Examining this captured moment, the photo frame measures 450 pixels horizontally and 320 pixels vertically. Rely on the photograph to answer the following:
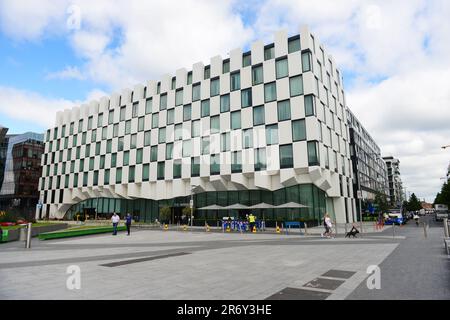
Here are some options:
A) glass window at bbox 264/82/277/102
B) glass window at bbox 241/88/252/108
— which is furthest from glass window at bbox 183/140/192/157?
glass window at bbox 264/82/277/102

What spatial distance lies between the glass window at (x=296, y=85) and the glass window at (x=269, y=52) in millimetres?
5198

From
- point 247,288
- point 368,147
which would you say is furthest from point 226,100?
point 368,147

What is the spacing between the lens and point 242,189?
43.0 meters

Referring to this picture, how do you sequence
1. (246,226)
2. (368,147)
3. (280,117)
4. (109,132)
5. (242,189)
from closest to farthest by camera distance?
(246,226)
(280,117)
(242,189)
(109,132)
(368,147)

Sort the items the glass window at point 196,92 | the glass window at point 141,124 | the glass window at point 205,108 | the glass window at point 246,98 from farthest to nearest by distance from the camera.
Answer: the glass window at point 141,124, the glass window at point 196,92, the glass window at point 205,108, the glass window at point 246,98

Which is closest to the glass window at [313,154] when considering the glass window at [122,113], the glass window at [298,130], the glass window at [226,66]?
the glass window at [298,130]

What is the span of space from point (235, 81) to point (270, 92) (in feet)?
21.7

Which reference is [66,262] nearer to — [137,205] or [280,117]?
[280,117]

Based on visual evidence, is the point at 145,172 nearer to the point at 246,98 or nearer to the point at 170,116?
the point at 170,116

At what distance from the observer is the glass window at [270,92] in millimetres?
40188

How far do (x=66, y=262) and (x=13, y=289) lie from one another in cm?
467

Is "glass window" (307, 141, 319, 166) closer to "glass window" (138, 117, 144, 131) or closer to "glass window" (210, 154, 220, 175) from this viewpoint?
"glass window" (210, 154, 220, 175)

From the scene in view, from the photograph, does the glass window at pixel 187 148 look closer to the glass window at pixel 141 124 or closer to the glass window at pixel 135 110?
the glass window at pixel 141 124

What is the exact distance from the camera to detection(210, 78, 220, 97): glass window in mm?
46312
